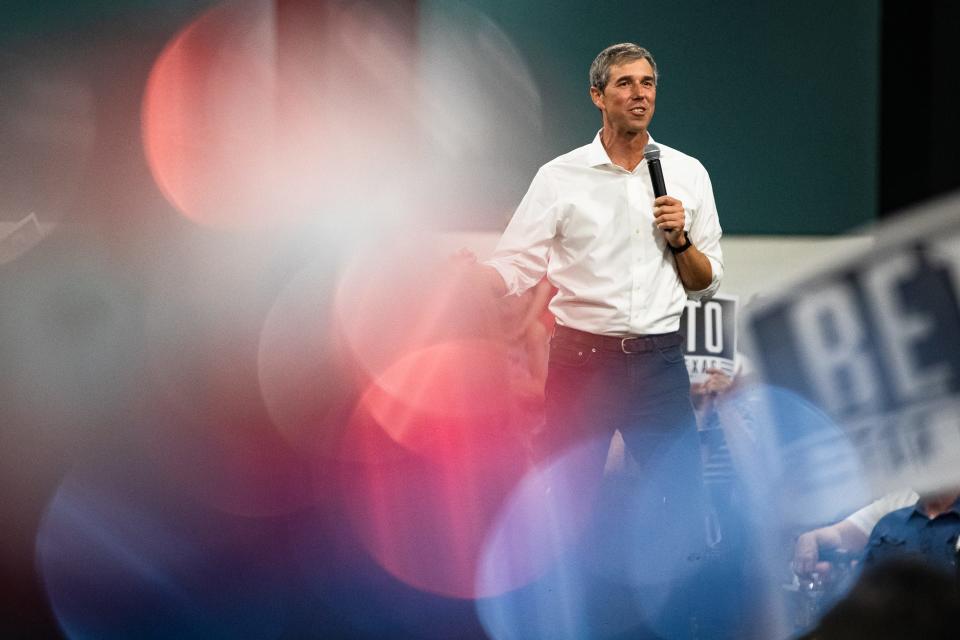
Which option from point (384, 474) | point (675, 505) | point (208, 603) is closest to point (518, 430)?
point (384, 474)

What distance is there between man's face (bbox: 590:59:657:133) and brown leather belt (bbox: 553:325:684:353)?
0.60m

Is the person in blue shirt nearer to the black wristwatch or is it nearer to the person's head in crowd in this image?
the black wristwatch

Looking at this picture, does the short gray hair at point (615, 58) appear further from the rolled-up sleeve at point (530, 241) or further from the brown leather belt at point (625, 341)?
the brown leather belt at point (625, 341)

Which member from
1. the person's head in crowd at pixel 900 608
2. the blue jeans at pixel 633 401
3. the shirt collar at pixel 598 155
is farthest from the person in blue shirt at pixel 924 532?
the person's head in crowd at pixel 900 608

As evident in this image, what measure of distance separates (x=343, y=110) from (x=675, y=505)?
5.76 ft

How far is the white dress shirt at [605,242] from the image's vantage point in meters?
3.02

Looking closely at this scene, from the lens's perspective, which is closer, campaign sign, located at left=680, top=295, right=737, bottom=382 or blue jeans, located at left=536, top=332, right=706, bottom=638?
blue jeans, located at left=536, top=332, right=706, bottom=638

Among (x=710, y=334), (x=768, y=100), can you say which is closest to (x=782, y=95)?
(x=768, y=100)

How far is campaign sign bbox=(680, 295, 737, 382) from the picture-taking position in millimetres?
3682

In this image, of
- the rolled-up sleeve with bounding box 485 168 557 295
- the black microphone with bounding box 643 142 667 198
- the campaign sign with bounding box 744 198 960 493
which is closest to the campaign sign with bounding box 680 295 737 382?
the campaign sign with bounding box 744 198 960 493

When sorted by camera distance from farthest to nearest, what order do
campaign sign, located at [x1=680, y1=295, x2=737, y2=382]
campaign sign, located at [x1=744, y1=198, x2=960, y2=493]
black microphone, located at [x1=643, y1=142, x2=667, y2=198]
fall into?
campaign sign, located at [x1=744, y1=198, x2=960, y2=493], campaign sign, located at [x1=680, y1=295, x2=737, y2=382], black microphone, located at [x1=643, y1=142, x2=667, y2=198]

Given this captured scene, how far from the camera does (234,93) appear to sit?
11.4 feet

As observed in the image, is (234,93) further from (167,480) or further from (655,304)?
(655,304)

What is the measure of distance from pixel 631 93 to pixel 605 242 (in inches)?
17.1
